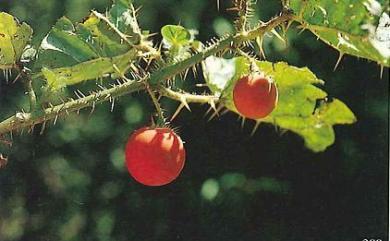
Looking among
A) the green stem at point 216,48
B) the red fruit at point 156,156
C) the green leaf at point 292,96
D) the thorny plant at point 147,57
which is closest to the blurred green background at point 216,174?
the green leaf at point 292,96

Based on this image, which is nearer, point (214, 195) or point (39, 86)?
point (39, 86)

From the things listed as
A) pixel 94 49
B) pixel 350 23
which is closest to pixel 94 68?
pixel 94 49

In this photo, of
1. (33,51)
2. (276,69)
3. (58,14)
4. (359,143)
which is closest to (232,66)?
(276,69)

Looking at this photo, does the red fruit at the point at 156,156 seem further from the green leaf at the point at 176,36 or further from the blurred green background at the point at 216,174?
the blurred green background at the point at 216,174

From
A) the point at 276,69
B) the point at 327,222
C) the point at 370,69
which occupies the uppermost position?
the point at 276,69

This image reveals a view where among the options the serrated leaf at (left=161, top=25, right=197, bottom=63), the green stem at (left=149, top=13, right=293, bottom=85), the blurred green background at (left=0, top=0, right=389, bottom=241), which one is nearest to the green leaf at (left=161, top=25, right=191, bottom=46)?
the serrated leaf at (left=161, top=25, right=197, bottom=63)

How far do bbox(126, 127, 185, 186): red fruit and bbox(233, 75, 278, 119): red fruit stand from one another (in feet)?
0.37

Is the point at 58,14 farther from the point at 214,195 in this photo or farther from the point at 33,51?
the point at 33,51

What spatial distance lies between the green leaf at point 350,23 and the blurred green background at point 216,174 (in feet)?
4.09

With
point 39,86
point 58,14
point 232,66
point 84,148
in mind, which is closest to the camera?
point 39,86

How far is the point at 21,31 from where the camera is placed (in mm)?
1191

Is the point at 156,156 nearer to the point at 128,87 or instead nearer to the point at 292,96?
the point at 128,87

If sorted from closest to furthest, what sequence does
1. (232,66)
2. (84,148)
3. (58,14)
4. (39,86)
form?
1. (39,86)
2. (232,66)
3. (58,14)
4. (84,148)

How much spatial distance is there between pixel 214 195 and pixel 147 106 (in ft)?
1.02
